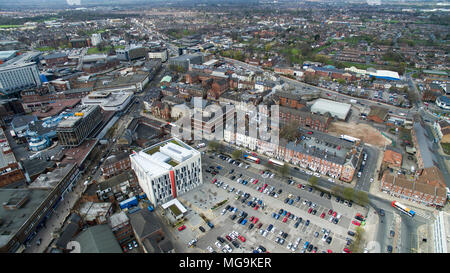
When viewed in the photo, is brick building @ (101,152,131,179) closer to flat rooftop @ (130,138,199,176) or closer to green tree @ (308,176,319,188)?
flat rooftop @ (130,138,199,176)

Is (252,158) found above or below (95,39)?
below

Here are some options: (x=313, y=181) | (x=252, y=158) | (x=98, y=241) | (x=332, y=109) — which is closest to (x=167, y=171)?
(x=98, y=241)

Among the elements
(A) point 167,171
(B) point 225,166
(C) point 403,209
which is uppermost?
(A) point 167,171

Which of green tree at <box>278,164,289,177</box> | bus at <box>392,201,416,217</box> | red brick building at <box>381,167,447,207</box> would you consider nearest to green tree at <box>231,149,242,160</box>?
green tree at <box>278,164,289,177</box>

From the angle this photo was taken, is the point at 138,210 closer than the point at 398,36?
Yes

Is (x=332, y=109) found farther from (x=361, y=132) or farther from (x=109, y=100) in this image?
(x=109, y=100)

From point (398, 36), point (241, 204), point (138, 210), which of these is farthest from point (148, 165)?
point (398, 36)

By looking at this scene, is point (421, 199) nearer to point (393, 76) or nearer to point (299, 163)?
point (299, 163)
